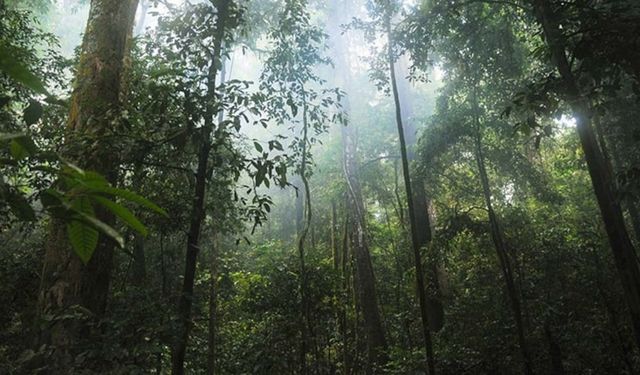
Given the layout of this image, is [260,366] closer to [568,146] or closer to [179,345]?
[179,345]

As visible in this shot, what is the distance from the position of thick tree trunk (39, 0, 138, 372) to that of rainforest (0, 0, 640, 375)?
2 centimetres

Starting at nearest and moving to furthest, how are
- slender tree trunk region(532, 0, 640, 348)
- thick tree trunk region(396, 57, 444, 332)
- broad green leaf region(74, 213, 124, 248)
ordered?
1. broad green leaf region(74, 213, 124, 248)
2. slender tree trunk region(532, 0, 640, 348)
3. thick tree trunk region(396, 57, 444, 332)

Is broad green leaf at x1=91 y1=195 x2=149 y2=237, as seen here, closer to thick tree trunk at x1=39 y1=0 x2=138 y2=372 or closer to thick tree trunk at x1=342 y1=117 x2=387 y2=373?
thick tree trunk at x1=39 y1=0 x2=138 y2=372

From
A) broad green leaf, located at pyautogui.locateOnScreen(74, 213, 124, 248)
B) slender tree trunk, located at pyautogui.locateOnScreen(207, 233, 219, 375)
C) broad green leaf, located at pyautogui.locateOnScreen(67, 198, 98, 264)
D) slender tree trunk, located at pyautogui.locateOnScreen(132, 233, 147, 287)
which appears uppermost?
slender tree trunk, located at pyautogui.locateOnScreen(132, 233, 147, 287)

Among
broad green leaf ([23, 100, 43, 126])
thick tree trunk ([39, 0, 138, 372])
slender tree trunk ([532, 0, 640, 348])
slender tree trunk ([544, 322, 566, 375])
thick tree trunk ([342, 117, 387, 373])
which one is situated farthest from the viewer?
thick tree trunk ([342, 117, 387, 373])

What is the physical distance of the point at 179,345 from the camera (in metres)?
2.91

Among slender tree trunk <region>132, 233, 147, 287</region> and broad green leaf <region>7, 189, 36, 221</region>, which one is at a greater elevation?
slender tree trunk <region>132, 233, 147, 287</region>

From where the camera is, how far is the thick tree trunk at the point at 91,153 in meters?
3.15

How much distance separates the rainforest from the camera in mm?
3016

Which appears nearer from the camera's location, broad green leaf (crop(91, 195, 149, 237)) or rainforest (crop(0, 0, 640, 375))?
broad green leaf (crop(91, 195, 149, 237))

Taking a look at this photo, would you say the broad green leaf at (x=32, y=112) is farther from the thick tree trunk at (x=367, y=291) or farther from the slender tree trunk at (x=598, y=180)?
the thick tree trunk at (x=367, y=291)

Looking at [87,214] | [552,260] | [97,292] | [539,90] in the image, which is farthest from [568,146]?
[87,214]

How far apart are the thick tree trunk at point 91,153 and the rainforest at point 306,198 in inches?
0.8

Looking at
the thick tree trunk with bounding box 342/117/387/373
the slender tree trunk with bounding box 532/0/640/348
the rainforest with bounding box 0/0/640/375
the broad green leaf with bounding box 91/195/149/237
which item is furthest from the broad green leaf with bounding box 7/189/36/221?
the thick tree trunk with bounding box 342/117/387/373
